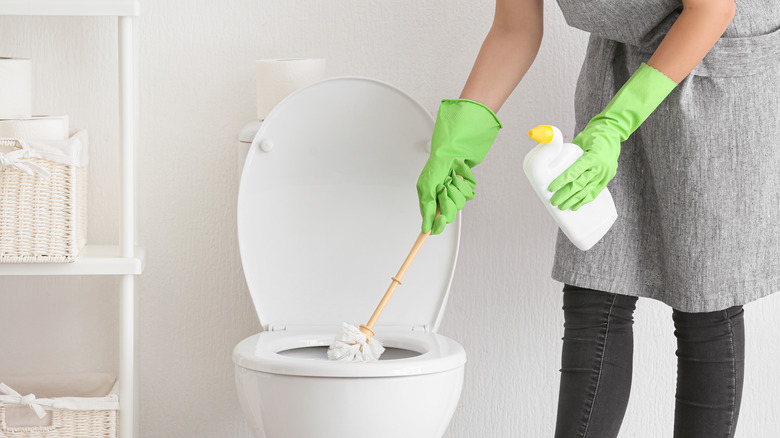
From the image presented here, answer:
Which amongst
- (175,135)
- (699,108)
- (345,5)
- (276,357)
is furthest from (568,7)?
(175,135)

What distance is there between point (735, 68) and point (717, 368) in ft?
1.35

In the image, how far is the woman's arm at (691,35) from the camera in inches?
41.6

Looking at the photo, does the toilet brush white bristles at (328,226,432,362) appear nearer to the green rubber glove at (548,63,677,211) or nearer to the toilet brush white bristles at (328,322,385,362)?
the toilet brush white bristles at (328,322,385,362)

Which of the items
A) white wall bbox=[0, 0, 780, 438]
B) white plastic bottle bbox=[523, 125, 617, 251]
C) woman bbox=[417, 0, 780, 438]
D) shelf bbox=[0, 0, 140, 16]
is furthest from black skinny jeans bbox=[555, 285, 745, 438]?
shelf bbox=[0, 0, 140, 16]

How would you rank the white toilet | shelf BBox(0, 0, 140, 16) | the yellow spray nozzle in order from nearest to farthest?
1. the yellow spray nozzle
2. shelf BBox(0, 0, 140, 16)
3. the white toilet

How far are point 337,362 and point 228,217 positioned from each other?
58cm

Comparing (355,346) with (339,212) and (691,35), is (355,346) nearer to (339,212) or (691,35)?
(339,212)

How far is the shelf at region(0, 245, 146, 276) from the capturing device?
1324mm

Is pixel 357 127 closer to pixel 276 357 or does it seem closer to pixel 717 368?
pixel 276 357

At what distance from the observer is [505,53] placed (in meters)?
1.29

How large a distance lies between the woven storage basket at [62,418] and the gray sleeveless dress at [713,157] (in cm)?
79

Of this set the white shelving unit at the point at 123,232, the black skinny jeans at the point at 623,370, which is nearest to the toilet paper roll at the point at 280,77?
the white shelving unit at the point at 123,232

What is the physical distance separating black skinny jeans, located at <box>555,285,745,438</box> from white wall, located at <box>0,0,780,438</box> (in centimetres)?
43

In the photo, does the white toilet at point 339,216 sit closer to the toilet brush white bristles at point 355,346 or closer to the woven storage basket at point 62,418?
the toilet brush white bristles at point 355,346
